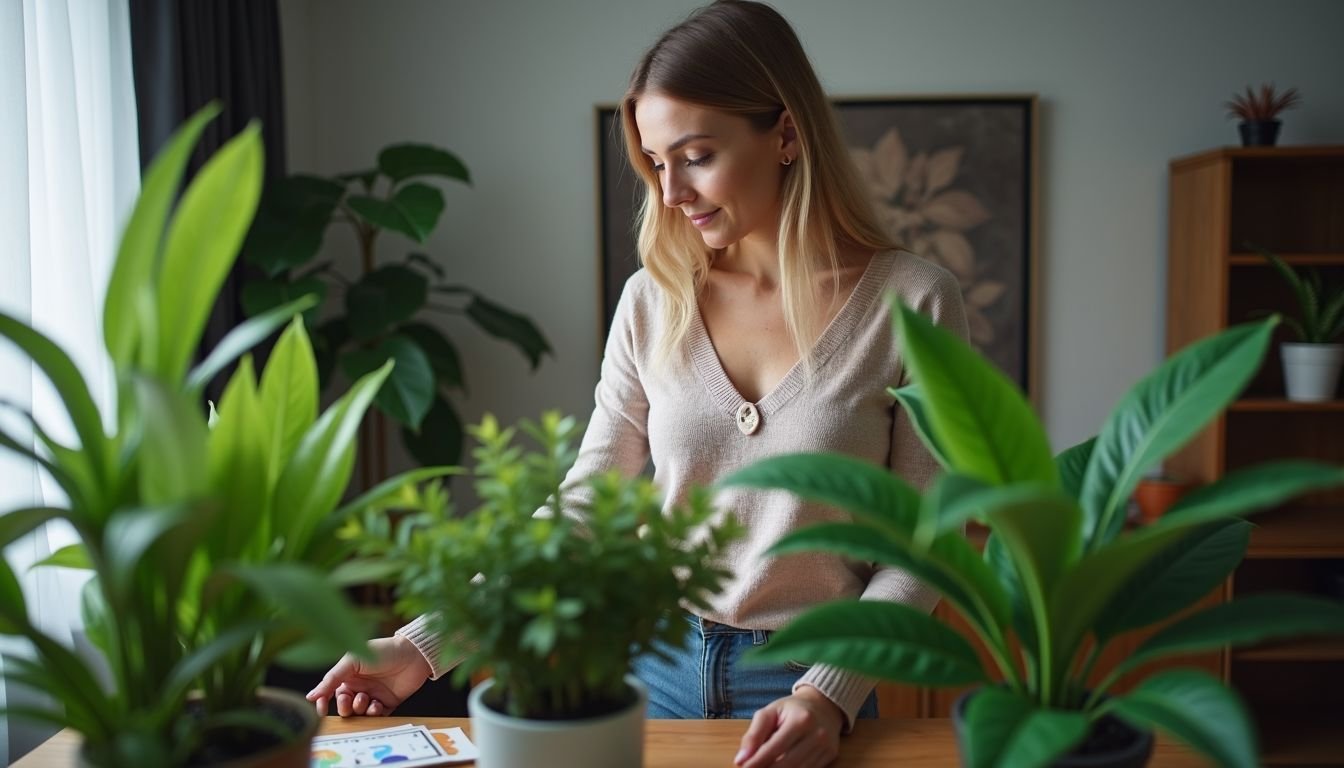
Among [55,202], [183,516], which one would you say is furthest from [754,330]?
[55,202]

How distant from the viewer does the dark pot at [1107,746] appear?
74 cm

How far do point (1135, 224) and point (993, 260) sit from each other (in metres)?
→ 0.48

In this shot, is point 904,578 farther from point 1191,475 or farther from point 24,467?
point 1191,475

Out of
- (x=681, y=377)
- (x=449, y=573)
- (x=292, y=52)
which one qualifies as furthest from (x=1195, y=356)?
(x=292, y=52)

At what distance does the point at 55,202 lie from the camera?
2.33 metres

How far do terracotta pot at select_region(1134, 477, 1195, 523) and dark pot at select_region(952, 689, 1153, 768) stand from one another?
8.45 ft

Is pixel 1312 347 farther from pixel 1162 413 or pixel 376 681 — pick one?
pixel 376 681

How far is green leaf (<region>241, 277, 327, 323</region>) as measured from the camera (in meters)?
2.81

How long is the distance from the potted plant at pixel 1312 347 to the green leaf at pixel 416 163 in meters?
2.38

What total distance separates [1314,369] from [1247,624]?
113 inches

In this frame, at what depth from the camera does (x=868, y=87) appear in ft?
11.7

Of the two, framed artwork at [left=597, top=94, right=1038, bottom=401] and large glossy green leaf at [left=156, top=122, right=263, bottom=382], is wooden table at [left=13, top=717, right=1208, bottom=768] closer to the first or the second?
large glossy green leaf at [left=156, top=122, right=263, bottom=382]

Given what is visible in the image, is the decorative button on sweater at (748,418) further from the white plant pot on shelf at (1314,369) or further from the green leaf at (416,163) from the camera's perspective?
the white plant pot on shelf at (1314,369)

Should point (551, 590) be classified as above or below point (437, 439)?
above
